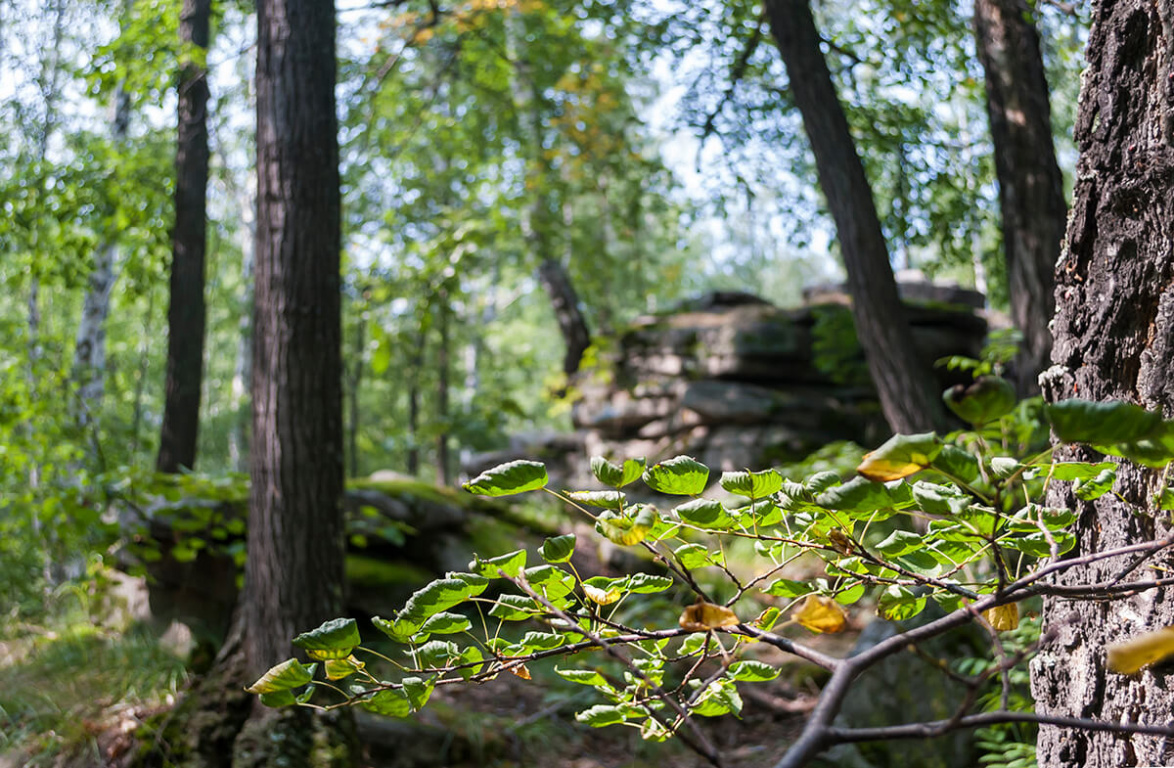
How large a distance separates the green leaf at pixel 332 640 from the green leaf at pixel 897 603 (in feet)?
2.11

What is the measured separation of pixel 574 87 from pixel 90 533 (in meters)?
6.12

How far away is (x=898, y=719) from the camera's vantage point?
4.00 meters

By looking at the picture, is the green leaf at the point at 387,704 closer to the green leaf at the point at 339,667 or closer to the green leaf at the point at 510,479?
the green leaf at the point at 339,667

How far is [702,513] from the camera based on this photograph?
0.85 meters

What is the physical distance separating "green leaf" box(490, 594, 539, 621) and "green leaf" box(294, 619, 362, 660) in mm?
146

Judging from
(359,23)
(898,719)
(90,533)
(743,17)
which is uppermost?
(359,23)

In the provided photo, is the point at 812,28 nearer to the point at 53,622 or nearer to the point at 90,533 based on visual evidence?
the point at 90,533

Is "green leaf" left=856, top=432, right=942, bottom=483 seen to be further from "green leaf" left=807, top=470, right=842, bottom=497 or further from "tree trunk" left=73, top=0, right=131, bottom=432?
"tree trunk" left=73, top=0, right=131, bottom=432

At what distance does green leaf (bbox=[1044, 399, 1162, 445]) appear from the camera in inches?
23.1

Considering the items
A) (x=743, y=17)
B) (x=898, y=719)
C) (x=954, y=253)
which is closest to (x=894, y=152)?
(x=954, y=253)

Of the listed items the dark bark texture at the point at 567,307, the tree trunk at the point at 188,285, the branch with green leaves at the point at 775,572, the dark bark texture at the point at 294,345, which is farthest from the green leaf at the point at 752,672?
the dark bark texture at the point at 567,307

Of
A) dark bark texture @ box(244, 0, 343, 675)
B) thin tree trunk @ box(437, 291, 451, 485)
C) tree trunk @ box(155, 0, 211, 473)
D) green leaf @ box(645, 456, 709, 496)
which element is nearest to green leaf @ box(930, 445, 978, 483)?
green leaf @ box(645, 456, 709, 496)

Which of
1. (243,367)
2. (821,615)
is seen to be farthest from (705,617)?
(243,367)

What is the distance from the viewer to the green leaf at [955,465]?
26.0 inches
